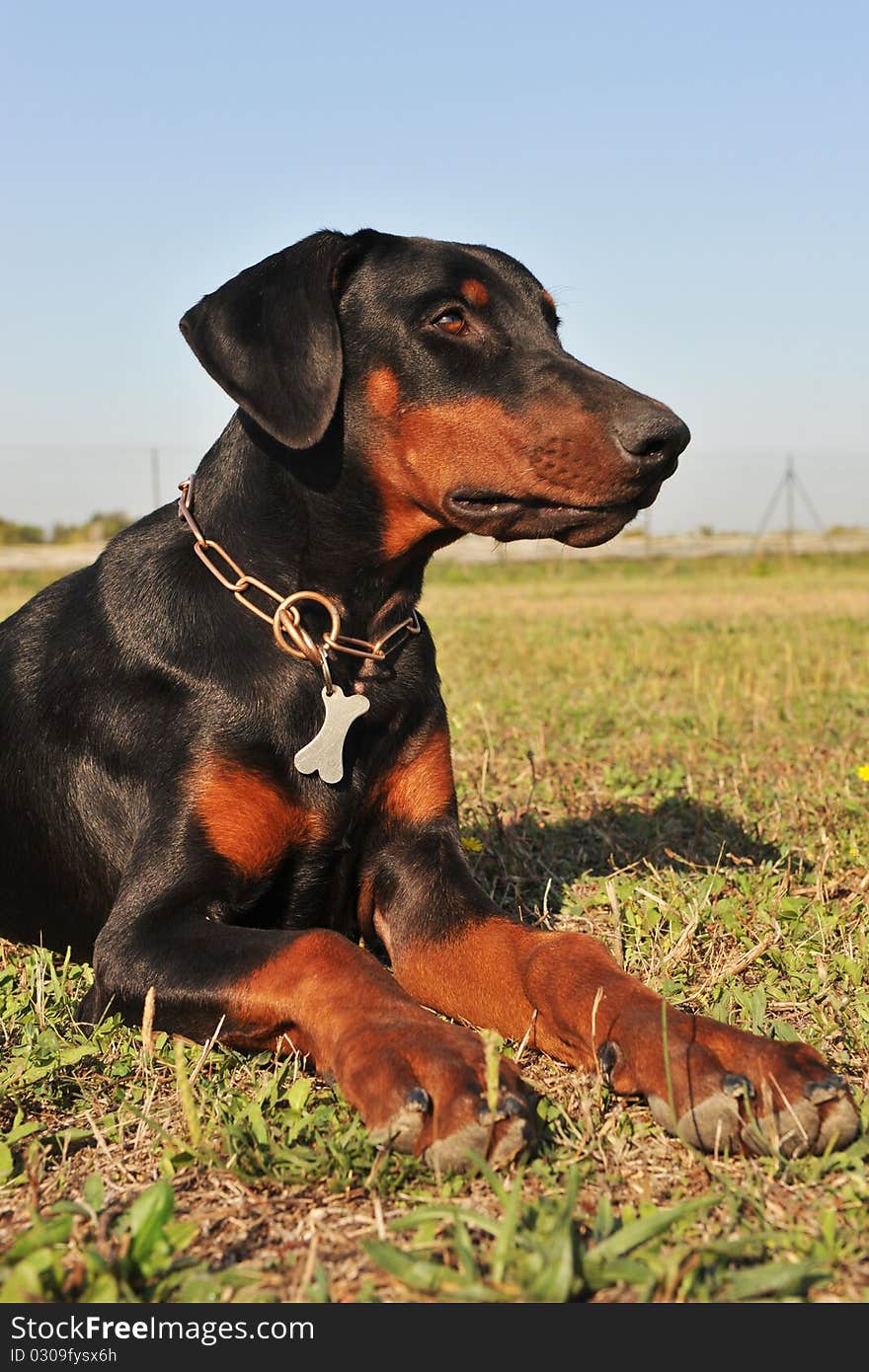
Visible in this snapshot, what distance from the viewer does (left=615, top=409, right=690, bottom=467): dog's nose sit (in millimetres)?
3131

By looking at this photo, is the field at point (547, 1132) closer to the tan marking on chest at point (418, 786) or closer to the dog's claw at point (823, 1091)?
the dog's claw at point (823, 1091)

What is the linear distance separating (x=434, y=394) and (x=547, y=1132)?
185 centimetres

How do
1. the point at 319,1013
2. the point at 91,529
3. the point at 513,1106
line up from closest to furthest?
the point at 513,1106 → the point at 319,1013 → the point at 91,529

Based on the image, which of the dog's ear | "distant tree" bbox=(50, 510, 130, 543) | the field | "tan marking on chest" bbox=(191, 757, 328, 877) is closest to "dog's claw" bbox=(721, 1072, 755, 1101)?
the field

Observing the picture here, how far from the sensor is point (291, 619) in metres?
3.34

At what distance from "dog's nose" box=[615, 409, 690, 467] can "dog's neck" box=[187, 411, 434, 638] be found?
69 cm

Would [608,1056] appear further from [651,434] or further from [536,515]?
[651,434]

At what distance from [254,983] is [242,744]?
704 mm

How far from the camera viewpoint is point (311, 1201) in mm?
2189

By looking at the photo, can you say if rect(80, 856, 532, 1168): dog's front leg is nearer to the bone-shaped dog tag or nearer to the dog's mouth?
the bone-shaped dog tag

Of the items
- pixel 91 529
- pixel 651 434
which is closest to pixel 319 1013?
pixel 651 434

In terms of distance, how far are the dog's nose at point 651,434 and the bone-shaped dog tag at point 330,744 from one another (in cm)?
94

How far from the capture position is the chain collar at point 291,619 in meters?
3.32
